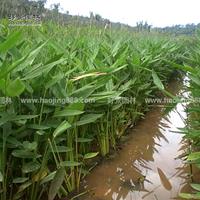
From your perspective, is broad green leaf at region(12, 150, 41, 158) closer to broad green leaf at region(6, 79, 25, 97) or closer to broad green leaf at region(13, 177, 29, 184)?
broad green leaf at region(13, 177, 29, 184)

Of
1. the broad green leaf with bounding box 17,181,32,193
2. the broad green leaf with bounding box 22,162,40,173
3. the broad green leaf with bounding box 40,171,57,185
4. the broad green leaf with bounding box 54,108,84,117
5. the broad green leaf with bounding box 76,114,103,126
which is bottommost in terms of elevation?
the broad green leaf with bounding box 17,181,32,193

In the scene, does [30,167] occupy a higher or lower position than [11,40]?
lower

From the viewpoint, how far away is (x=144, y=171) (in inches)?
82.7

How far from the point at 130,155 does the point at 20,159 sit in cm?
104

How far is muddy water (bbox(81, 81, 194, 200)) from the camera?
182 centimetres

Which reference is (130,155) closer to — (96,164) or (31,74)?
(96,164)

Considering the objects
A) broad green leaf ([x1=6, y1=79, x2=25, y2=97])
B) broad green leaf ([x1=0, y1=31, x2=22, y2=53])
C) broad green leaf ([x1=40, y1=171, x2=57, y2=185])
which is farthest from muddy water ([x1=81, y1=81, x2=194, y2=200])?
broad green leaf ([x1=0, y1=31, x2=22, y2=53])

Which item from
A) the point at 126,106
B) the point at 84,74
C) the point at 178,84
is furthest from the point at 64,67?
the point at 178,84

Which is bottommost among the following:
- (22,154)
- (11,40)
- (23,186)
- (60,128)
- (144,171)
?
(144,171)

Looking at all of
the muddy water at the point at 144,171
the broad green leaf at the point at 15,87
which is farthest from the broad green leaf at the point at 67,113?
the muddy water at the point at 144,171

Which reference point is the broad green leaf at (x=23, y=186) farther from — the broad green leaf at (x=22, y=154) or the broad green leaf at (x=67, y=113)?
the broad green leaf at (x=67, y=113)

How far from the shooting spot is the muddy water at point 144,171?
1.82 meters

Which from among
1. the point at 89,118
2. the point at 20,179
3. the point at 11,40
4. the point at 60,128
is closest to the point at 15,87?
the point at 11,40

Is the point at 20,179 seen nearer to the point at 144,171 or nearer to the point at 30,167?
the point at 30,167
